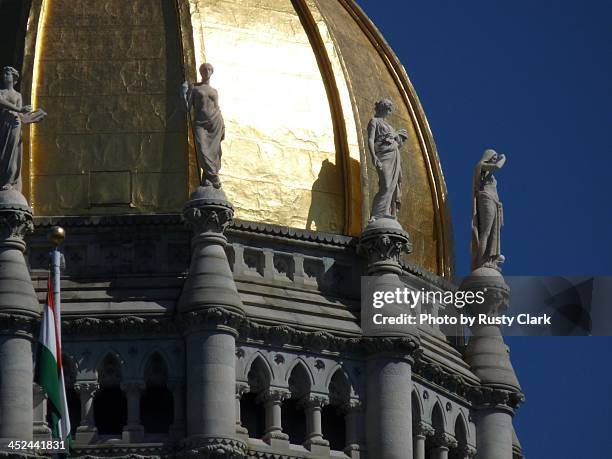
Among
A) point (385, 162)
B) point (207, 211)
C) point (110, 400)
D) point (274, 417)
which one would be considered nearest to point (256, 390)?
point (274, 417)

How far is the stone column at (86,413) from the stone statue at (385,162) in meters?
7.48

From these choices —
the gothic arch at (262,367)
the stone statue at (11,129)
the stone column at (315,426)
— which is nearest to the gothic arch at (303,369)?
the stone column at (315,426)

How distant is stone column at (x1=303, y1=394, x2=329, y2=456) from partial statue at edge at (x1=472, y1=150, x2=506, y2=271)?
6899 mm

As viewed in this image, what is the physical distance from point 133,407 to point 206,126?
20.7 feet

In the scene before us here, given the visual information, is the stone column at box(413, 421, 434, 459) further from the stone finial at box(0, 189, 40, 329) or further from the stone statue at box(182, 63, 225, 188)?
the stone finial at box(0, 189, 40, 329)

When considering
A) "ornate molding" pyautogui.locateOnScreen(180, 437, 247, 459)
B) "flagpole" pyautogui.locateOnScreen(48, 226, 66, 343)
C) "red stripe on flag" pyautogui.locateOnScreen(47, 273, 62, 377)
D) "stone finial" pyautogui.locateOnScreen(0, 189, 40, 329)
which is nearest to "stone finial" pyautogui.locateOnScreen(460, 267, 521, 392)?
"ornate molding" pyautogui.locateOnScreen(180, 437, 247, 459)

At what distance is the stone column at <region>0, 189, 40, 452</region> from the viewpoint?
113 metres

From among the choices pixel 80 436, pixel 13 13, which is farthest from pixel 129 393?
pixel 13 13

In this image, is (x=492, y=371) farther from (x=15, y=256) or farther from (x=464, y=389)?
(x=15, y=256)

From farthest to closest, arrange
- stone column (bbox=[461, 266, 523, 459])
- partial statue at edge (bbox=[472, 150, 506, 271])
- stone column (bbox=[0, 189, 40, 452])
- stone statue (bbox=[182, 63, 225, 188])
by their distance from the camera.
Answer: partial statue at edge (bbox=[472, 150, 506, 271]) < stone column (bbox=[461, 266, 523, 459]) < stone statue (bbox=[182, 63, 225, 188]) < stone column (bbox=[0, 189, 40, 452])

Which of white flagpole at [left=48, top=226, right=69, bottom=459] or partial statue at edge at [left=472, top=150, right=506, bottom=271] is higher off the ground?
partial statue at edge at [left=472, top=150, right=506, bottom=271]

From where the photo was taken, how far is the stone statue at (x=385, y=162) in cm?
11794

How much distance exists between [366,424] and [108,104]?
9.03 meters

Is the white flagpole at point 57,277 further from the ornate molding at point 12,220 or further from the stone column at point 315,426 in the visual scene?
the stone column at point 315,426
